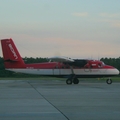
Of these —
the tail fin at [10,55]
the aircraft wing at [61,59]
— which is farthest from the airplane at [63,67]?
the aircraft wing at [61,59]

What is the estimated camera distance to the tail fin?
37031mm

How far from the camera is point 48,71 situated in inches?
1457

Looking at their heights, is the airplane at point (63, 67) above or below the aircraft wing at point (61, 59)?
below

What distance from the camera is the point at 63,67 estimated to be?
1459 inches

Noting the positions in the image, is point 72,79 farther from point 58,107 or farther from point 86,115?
point 86,115

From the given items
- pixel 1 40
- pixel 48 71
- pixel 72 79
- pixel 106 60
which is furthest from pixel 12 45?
pixel 106 60

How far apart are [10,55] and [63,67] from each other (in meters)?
5.20

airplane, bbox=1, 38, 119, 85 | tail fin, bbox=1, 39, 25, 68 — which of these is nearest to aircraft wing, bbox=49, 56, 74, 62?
airplane, bbox=1, 38, 119, 85

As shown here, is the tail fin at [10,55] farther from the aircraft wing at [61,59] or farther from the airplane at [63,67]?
the aircraft wing at [61,59]

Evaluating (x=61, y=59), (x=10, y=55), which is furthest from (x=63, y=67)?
(x=10, y=55)

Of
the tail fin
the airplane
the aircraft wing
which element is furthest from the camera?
the tail fin

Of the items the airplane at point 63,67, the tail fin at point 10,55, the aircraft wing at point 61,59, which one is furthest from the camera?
the tail fin at point 10,55

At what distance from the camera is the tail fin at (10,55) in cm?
3703

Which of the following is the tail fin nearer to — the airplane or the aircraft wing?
the airplane
